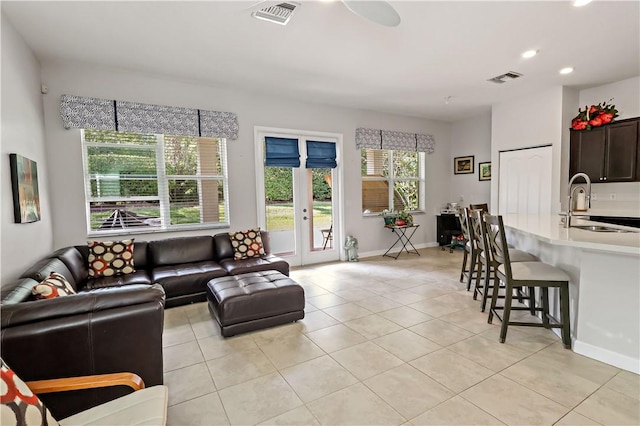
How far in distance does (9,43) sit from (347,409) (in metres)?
3.92

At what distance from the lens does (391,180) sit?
6.47 m

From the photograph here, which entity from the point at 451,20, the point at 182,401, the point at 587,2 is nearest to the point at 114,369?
the point at 182,401

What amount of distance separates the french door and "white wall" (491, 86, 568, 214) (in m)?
2.85

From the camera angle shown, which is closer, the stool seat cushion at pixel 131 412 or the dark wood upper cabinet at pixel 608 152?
the stool seat cushion at pixel 131 412

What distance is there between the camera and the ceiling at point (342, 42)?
2684 millimetres

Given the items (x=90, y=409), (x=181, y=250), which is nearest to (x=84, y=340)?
(x=90, y=409)

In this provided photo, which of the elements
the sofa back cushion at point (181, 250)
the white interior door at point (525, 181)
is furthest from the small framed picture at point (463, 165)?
the sofa back cushion at point (181, 250)

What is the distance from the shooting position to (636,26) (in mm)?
3033

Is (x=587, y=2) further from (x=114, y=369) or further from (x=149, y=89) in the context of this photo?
(x=149, y=89)

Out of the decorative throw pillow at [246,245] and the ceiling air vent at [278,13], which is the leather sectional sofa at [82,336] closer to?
the decorative throw pillow at [246,245]

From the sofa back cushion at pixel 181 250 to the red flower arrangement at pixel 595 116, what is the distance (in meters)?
5.66

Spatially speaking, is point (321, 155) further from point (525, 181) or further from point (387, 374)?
point (387, 374)

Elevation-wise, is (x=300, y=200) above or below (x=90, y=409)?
above

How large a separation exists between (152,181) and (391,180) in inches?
170
